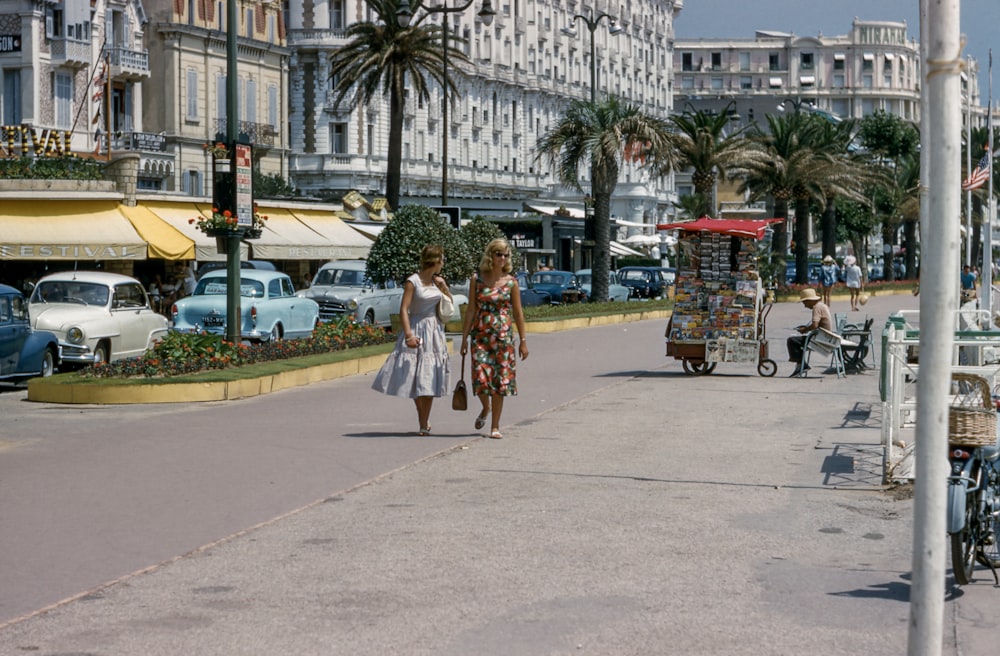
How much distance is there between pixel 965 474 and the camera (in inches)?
311

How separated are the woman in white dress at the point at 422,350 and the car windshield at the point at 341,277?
2144cm

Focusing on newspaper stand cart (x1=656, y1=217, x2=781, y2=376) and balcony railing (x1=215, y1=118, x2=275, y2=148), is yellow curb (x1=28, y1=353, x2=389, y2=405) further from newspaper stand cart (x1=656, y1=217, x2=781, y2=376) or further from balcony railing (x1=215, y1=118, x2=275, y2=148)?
balcony railing (x1=215, y1=118, x2=275, y2=148)

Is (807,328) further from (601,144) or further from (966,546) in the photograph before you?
(601,144)

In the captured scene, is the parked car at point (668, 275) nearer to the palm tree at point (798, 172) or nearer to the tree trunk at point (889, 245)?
the palm tree at point (798, 172)

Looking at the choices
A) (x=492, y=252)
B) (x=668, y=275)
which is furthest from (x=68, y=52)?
(x=492, y=252)

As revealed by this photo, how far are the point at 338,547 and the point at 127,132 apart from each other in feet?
174

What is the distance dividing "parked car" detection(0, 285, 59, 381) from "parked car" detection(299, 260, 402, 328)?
471 inches

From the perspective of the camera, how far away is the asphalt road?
6.98 metres

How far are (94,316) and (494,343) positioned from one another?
11.5 meters

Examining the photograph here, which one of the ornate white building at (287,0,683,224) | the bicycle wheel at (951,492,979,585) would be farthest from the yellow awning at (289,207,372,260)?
the bicycle wheel at (951,492,979,585)

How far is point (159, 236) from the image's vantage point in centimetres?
3959

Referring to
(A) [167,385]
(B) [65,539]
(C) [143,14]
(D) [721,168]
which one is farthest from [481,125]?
(B) [65,539]

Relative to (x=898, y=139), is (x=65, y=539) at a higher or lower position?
lower

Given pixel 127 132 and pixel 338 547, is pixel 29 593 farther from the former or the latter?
pixel 127 132
